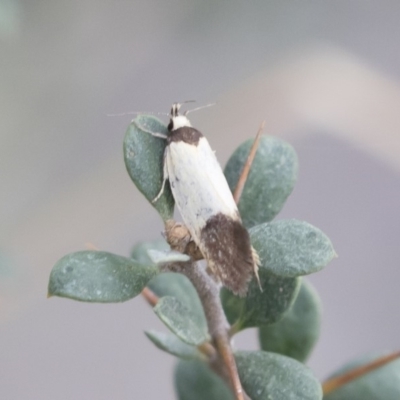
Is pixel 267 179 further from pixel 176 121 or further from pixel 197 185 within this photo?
pixel 176 121

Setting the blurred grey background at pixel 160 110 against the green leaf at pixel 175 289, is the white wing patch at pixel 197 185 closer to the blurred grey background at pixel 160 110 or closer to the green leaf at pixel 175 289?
the green leaf at pixel 175 289

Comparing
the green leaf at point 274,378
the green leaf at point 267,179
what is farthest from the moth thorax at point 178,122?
the green leaf at point 274,378

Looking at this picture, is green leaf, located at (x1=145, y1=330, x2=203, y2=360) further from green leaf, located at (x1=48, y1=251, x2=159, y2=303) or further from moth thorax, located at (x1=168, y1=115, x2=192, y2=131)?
moth thorax, located at (x1=168, y1=115, x2=192, y2=131)

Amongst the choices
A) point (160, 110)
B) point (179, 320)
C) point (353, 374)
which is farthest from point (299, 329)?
point (160, 110)

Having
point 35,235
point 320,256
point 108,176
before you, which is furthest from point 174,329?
point 108,176

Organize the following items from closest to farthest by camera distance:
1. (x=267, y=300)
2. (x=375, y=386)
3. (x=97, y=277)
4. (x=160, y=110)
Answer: (x=97, y=277), (x=267, y=300), (x=375, y=386), (x=160, y=110)

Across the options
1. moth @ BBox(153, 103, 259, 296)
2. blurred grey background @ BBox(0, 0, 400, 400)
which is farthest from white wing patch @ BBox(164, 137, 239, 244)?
blurred grey background @ BBox(0, 0, 400, 400)
